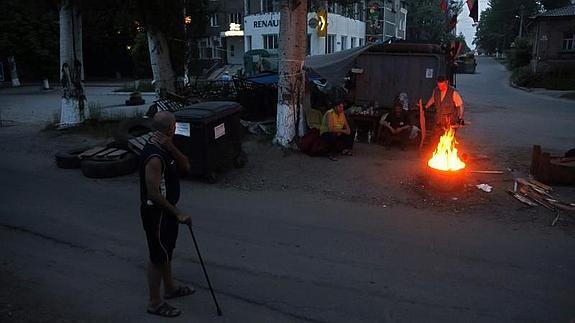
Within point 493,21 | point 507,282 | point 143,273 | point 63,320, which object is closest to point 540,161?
point 507,282

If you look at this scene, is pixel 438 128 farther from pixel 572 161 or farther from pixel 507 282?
pixel 507 282

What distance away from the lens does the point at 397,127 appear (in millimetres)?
11203

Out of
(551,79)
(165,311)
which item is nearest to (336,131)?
(165,311)

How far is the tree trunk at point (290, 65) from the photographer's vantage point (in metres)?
10.3

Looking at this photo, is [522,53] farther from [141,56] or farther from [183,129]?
[183,129]

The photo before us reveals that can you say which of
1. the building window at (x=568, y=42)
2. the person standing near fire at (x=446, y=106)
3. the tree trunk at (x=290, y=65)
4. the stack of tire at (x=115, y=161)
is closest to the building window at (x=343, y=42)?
the building window at (x=568, y=42)

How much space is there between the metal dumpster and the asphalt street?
1.45ft

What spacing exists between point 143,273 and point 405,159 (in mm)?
6658

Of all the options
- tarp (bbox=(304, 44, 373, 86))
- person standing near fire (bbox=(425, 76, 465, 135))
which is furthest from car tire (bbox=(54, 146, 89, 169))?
person standing near fire (bbox=(425, 76, 465, 135))

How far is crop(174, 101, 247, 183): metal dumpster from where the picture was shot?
8273 millimetres

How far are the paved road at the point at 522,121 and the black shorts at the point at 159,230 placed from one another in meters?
9.91

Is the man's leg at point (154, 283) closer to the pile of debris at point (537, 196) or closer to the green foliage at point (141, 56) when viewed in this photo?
the pile of debris at point (537, 196)

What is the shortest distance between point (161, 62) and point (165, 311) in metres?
10.5

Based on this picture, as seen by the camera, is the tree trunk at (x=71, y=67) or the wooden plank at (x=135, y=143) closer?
the wooden plank at (x=135, y=143)
